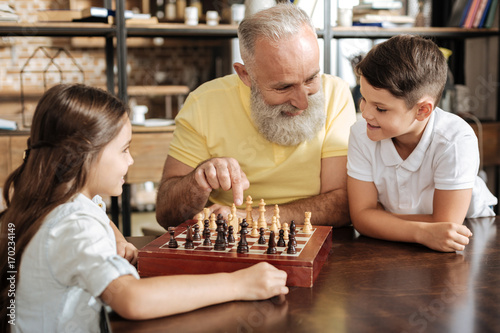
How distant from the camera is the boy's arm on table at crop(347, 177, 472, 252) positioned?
4.42 feet

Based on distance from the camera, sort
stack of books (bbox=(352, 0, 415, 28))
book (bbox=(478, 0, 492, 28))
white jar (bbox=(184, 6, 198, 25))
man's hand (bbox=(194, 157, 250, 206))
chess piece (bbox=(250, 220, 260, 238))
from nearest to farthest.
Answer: chess piece (bbox=(250, 220, 260, 238)), man's hand (bbox=(194, 157, 250, 206)), white jar (bbox=(184, 6, 198, 25)), stack of books (bbox=(352, 0, 415, 28)), book (bbox=(478, 0, 492, 28))

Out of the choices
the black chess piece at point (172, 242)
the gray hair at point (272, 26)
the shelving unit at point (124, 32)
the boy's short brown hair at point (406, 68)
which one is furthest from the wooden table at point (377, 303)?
the shelving unit at point (124, 32)

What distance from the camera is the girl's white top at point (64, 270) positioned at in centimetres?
101

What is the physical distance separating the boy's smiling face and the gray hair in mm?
310

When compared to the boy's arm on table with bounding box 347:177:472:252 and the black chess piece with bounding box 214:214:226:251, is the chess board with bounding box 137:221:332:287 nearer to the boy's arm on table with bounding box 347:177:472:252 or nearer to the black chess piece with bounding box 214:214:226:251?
the black chess piece with bounding box 214:214:226:251

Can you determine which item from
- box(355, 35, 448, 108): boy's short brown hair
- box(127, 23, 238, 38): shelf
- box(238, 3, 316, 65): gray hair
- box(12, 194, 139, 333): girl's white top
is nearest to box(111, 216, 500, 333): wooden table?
box(12, 194, 139, 333): girl's white top

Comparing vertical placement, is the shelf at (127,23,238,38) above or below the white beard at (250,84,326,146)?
above

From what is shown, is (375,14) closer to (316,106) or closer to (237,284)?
(316,106)

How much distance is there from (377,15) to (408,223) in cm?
236

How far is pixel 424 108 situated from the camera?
1.55 m

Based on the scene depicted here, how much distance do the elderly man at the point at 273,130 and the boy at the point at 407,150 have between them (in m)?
0.18

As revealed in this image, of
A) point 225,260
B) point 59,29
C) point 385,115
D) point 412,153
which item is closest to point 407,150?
point 412,153

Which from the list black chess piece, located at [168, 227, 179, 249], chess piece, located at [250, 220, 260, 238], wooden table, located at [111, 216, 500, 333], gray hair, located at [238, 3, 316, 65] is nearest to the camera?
wooden table, located at [111, 216, 500, 333]

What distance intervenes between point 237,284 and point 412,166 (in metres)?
0.79
